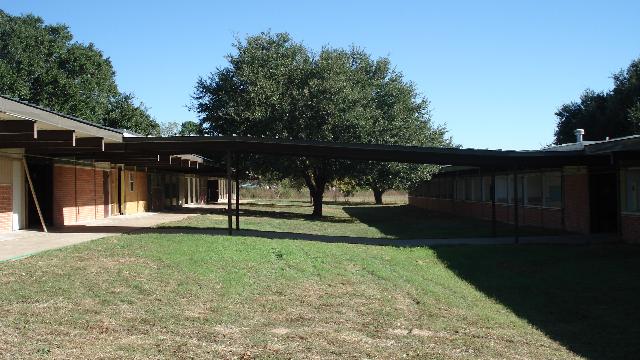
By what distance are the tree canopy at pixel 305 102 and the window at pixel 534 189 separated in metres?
6.70

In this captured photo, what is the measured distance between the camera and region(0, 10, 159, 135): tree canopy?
130ft

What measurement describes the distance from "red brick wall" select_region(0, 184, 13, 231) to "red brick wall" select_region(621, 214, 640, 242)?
15975 mm

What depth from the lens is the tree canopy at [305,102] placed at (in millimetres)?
27328

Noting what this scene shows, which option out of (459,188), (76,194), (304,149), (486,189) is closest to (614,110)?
(459,188)

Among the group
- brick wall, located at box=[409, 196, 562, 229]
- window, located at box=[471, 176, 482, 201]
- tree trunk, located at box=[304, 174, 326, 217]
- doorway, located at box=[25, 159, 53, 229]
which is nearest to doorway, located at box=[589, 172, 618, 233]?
brick wall, located at box=[409, 196, 562, 229]

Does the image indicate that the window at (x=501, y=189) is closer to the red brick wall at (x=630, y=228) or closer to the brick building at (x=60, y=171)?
the red brick wall at (x=630, y=228)

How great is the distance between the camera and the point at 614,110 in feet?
125

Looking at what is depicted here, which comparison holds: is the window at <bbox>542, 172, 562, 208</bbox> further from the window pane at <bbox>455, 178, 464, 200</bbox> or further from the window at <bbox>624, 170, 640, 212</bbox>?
the window pane at <bbox>455, 178, 464, 200</bbox>

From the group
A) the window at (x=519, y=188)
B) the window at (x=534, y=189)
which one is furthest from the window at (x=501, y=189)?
the window at (x=534, y=189)

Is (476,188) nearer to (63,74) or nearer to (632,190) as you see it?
(632,190)

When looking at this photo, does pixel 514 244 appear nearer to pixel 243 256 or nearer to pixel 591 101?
pixel 243 256

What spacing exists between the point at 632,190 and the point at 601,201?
2907 mm

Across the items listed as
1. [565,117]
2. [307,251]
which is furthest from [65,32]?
[307,251]

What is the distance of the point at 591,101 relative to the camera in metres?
42.6
